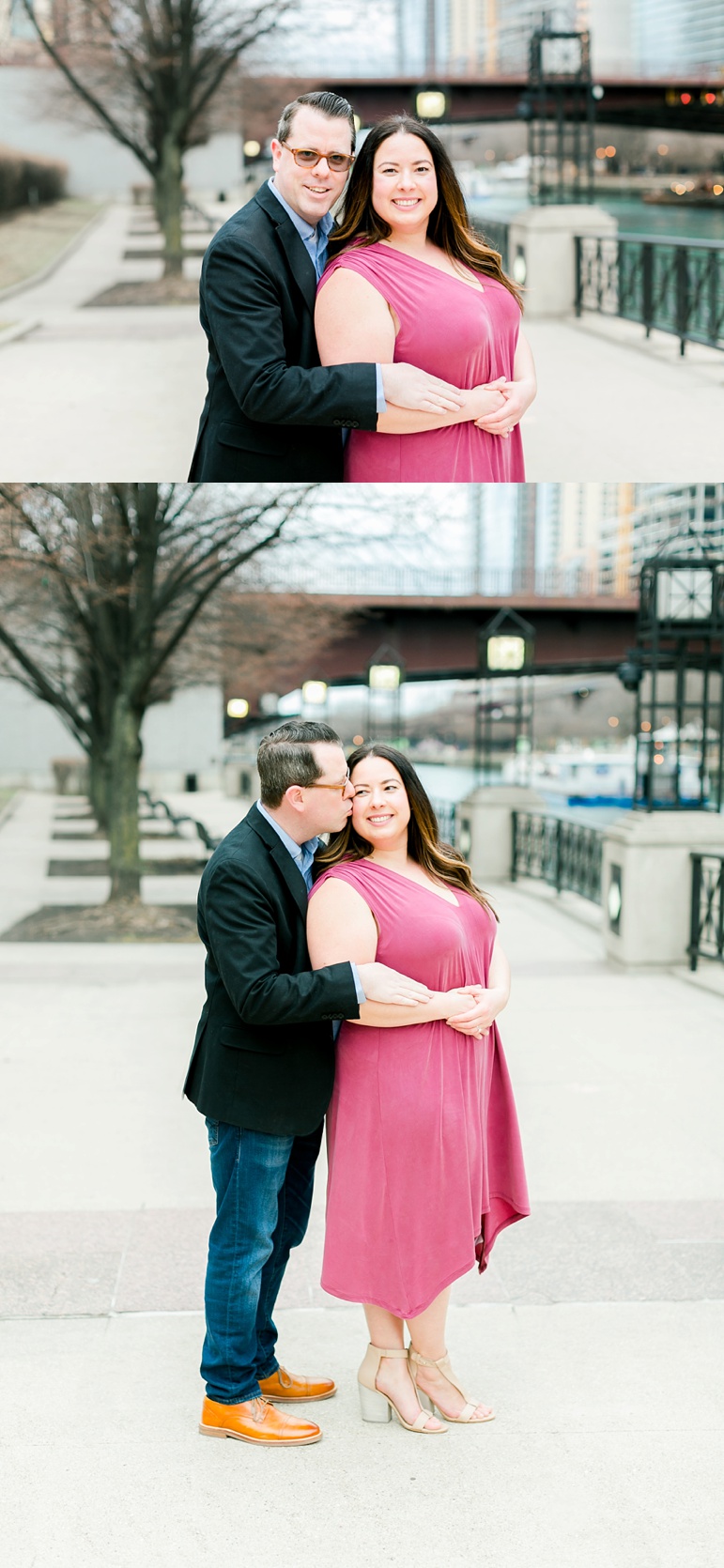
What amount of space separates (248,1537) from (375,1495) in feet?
1.06

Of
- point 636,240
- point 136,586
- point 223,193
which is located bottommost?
point 136,586

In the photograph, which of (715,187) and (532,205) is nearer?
(532,205)

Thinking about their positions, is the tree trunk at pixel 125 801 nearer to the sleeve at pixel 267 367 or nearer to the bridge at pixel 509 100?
the bridge at pixel 509 100

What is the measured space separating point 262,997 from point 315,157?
169 cm

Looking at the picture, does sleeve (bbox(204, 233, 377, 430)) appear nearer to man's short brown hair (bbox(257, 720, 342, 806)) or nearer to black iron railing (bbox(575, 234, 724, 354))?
man's short brown hair (bbox(257, 720, 342, 806))

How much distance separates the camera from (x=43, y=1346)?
3.75 m

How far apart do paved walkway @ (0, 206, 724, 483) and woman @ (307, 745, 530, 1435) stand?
1.07 metres

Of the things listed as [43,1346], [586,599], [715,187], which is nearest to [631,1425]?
[43,1346]

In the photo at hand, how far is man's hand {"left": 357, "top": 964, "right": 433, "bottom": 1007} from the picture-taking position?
2996mm

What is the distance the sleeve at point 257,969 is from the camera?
298 cm

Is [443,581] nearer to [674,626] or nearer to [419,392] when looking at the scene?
[674,626]

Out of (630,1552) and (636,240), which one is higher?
(636,240)

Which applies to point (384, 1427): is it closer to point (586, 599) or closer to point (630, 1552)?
point (630, 1552)

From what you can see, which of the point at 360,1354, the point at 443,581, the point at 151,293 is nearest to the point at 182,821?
the point at 443,581
